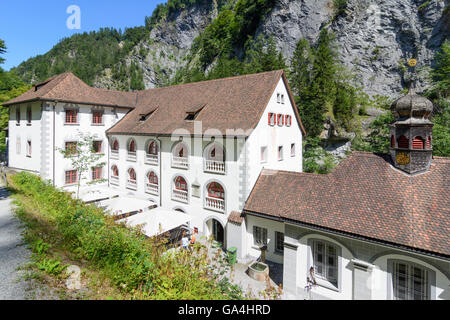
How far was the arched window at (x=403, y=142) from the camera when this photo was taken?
1251cm

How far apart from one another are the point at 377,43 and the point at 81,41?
159518 millimetres

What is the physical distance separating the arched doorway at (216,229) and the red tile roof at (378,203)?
6.10m

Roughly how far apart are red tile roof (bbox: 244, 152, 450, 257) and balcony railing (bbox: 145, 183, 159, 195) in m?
12.2

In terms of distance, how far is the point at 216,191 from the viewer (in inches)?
771

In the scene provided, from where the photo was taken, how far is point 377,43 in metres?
42.6

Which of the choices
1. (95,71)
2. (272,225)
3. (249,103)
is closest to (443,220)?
(272,225)

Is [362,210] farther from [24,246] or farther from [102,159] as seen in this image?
[102,159]

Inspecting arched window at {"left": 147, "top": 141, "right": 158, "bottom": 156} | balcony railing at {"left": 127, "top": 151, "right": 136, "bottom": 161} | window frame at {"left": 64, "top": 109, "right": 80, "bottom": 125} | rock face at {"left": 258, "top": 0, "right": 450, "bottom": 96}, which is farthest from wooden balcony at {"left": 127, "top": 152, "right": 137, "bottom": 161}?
rock face at {"left": 258, "top": 0, "right": 450, "bottom": 96}

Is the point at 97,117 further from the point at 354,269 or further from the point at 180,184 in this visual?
the point at 354,269

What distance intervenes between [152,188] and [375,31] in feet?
152

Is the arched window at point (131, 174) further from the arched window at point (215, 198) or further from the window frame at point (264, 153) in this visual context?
the window frame at point (264, 153)

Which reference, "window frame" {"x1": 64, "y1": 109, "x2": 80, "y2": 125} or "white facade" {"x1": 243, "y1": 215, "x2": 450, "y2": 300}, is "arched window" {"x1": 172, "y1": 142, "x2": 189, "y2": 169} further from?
"window frame" {"x1": 64, "y1": 109, "x2": 80, "y2": 125}

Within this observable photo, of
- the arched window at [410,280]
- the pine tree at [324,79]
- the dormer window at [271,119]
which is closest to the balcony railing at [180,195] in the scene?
the dormer window at [271,119]


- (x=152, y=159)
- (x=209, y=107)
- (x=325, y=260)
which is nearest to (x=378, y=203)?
(x=325, y=260)
